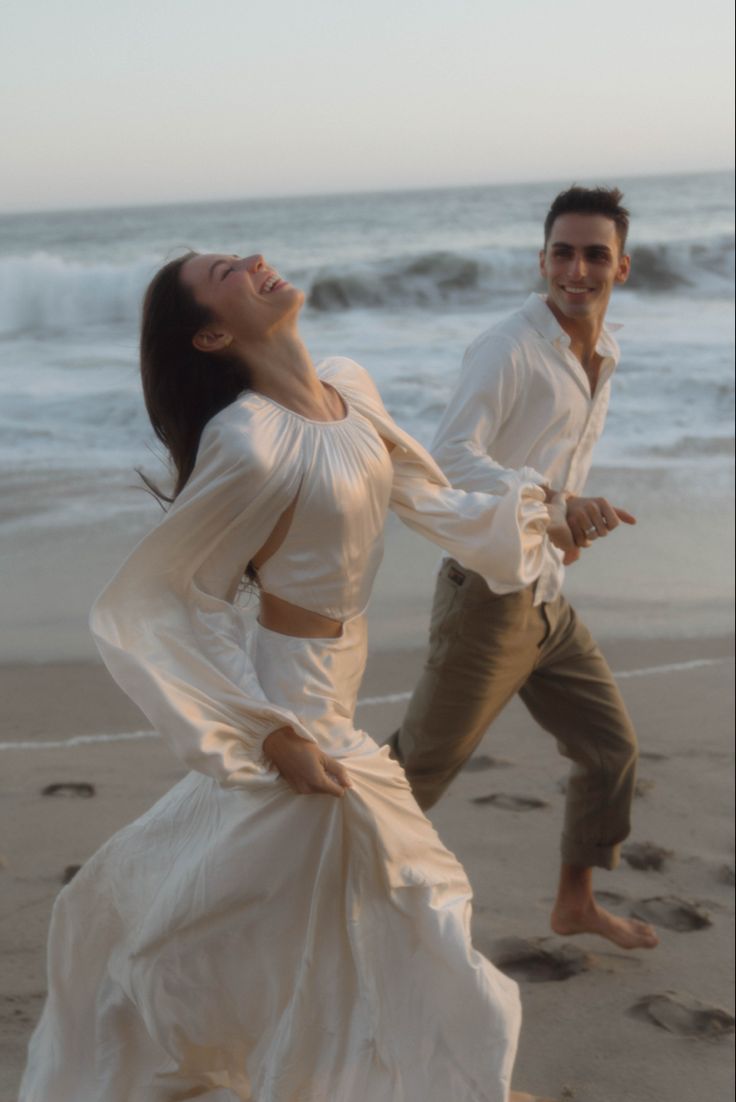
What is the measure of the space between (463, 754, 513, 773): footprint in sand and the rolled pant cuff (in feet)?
3.85

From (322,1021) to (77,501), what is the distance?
637 centimetres

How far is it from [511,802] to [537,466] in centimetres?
164

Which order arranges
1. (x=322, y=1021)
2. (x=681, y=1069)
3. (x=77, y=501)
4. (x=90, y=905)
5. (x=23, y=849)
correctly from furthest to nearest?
(x=77, y=501) < (x=23, y=849) < (x=681, y=1069) < (x=90, y=905) < (x=322, y=1021)

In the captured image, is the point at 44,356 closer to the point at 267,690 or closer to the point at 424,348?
the point at 424,348

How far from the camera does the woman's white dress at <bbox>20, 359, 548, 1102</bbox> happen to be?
243cm

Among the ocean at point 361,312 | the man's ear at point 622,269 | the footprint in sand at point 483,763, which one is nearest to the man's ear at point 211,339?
the ocean at point 361,312

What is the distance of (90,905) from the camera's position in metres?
2.71

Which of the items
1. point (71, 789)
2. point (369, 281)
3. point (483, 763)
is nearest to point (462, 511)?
point (71, 789)

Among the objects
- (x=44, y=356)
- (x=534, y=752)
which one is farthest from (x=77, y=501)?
(x=44, y=356)

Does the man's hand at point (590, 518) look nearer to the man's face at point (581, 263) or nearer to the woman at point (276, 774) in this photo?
the woman at point (276, 774)

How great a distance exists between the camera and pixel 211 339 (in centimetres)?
250

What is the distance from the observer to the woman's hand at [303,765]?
7.97 ft

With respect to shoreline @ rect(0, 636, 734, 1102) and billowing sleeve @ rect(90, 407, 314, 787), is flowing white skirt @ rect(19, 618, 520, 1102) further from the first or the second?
shoreline @ rect(0, 636, 734, 1102)

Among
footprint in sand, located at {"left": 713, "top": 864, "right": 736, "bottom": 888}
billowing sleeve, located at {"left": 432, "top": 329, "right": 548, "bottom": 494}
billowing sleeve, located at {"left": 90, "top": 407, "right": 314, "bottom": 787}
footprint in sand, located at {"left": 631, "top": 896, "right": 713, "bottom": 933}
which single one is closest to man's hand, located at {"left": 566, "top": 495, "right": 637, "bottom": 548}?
billowing sleeve, located at {"left": 432, "top": 329, "right": 548, "bottom": 494}
